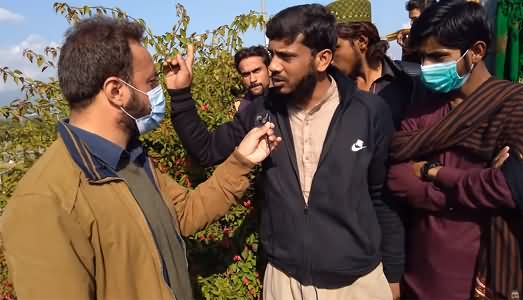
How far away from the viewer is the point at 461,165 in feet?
6.39

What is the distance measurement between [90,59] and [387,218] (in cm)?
151

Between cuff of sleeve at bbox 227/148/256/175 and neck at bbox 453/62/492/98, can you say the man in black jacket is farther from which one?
neck at bbox 453/62/492/98

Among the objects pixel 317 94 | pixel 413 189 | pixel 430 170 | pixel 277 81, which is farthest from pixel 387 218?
pixel 277 81

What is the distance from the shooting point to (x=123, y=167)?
1.62 m

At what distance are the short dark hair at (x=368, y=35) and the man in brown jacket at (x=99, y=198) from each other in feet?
4.67

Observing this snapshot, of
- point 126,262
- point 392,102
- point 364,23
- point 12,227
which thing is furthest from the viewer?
point 364,23

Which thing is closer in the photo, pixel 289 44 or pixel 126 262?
pixel 126 262

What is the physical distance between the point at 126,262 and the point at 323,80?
1275 mm

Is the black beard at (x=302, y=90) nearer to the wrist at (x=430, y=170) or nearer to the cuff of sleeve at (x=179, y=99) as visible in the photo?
the cuff of sleeve at (x=179, y=99)

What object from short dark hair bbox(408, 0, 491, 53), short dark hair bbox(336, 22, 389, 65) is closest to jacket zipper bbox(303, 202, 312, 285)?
short dark hair bbox(408, 0, 491, 53)

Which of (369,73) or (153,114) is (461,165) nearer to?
(369,73)

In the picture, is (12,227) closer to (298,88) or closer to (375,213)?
(298,88)

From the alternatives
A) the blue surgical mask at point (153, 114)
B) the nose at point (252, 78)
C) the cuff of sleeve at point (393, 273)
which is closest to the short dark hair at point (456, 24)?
the cuff of sleeve at point (393, 273)

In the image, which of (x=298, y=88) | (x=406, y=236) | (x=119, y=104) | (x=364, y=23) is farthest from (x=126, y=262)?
(x=364, y=23)
